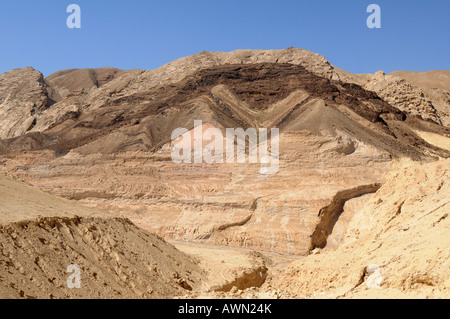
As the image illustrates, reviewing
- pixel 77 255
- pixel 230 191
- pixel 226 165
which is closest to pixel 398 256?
pixel 77 255

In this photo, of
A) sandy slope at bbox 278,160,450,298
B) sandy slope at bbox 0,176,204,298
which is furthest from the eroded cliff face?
sandy slope at bbox 278,160,450,298

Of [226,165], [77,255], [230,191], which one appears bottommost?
[77,255]

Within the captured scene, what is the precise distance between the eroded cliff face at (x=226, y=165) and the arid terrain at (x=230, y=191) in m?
0.10

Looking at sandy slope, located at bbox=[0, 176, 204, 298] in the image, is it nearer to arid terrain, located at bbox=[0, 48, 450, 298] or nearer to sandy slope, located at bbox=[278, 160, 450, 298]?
arid terrain, located at bbox=[0, 48, 450, 298]

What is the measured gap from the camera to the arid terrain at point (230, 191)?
1180 cm

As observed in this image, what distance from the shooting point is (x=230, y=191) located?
2700 centimetres

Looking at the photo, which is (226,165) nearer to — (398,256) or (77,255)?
(77,255)

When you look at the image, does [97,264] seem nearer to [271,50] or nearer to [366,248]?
[366,248]

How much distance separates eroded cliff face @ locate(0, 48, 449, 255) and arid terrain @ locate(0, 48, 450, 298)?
0.10 metres

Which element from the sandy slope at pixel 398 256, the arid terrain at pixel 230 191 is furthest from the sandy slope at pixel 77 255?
the sandy slope at pixel 398 256

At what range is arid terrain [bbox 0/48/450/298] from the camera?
38.7 ft

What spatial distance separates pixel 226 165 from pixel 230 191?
6.33ft

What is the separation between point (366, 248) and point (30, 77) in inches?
2338

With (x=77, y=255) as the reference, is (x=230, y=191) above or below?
above
